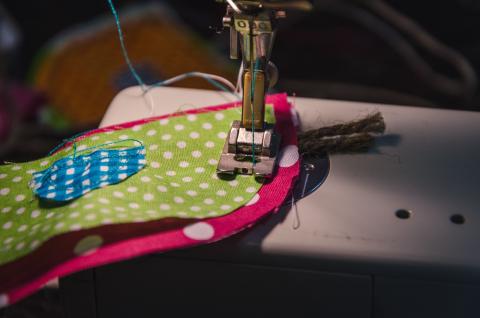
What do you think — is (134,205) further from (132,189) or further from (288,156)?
(288,156)

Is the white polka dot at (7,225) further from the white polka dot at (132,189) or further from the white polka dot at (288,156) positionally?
the white polka dot at (288,156)

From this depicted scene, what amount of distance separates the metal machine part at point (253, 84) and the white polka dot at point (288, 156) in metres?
0.01

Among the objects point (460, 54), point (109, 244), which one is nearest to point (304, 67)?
point (460, 54)

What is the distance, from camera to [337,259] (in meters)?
0.73

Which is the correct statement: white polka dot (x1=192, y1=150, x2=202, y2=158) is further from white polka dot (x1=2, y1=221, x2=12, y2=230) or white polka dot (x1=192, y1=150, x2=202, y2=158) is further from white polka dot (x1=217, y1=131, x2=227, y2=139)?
white polka dot (x1=2, y1=221, x2=12, y2=230)

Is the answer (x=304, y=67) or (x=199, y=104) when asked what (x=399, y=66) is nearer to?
(x=304, y=67)

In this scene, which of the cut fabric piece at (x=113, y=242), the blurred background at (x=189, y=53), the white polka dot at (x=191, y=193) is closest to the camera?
the cut fabric piece at (x=113, y=242)

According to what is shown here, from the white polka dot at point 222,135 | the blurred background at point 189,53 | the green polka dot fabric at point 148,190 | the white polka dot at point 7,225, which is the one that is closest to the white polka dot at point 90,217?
the green polka dot fabric at point 148,190

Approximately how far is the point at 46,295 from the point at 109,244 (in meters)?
0.58

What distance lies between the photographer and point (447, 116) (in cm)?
94

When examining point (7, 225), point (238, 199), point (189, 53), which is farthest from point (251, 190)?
point (189, 53)

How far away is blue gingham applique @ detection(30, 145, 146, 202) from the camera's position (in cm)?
79

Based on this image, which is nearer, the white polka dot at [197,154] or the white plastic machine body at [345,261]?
the white plastic machine body at [345,261]

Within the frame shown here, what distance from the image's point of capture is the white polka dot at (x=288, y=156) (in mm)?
A: 845
